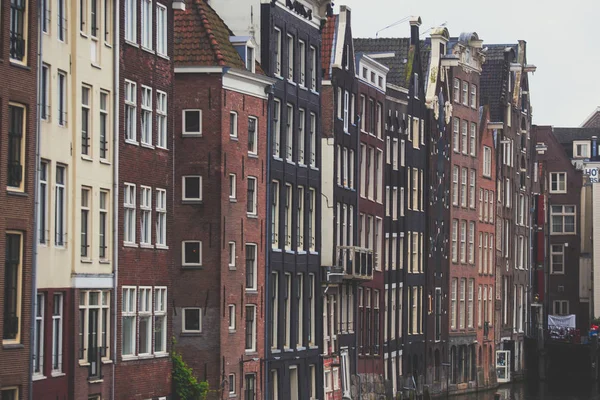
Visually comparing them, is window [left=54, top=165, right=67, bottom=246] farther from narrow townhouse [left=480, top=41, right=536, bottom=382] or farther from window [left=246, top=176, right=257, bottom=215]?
narrow townhouse [left=480, top=41, right=536, bottom=382]

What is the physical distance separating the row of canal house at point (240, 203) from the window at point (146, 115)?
0.07m

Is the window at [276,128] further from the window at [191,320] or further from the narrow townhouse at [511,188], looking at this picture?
the narrow townhouse at [511,188]

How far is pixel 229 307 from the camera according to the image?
53875 mm

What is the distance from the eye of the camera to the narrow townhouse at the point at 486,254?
303 feet

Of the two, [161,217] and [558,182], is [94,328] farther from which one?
[558,182]

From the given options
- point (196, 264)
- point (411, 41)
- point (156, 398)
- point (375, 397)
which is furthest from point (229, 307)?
point (411, 41)

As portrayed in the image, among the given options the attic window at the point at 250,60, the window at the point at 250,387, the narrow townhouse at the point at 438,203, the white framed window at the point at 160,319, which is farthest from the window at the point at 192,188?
the narrow townhouse at the point at 438,203

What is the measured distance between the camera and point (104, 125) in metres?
44.3

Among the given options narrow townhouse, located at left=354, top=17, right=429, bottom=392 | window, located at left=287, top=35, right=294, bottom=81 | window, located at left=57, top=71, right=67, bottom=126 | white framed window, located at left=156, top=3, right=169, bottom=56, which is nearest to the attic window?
window, located at left=287, top=35, right=294, bottom=81

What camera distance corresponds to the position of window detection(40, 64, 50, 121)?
4028cm

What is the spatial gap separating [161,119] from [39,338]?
10.2 m

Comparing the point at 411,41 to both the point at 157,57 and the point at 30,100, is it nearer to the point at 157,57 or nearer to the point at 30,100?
the point at 157,57

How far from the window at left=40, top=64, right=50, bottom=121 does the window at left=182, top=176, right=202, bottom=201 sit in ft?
42.2

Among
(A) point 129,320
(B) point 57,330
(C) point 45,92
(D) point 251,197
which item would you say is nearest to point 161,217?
(A) point 129,320
